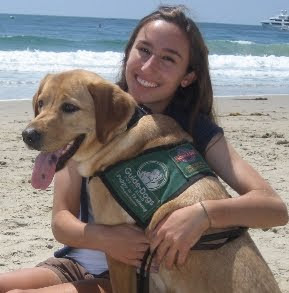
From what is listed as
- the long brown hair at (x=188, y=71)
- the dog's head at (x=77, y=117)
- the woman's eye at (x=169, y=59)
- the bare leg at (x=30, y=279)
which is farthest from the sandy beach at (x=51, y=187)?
the woman's eye at (x=169, y=59)

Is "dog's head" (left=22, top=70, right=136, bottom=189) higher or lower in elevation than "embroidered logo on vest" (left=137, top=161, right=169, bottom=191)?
higher

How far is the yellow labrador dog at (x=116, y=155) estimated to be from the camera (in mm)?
3193

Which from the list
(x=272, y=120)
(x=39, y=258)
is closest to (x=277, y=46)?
(x=272, y=120)

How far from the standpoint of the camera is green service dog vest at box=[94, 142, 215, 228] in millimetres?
3346

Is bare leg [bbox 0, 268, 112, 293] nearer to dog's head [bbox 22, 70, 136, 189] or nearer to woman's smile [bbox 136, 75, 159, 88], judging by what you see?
dog's head [bbox 22, 70, 136, 189]

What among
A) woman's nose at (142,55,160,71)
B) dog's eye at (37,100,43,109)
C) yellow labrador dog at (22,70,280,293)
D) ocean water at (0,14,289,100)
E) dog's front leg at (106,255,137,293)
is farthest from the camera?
ocean water at (0,14,289,100)

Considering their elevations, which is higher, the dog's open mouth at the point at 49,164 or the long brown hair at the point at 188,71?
the long brown hair at the point at 188,71

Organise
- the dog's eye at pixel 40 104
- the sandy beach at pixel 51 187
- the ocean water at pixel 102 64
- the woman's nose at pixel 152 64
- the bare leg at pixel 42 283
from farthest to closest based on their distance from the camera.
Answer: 1. the ocean water at pixel 102 64
2. the sandy beach at pixel 51 187
3. the woman's nose at pixel 152 64
4. the bare leg at pixel 42 283
5. the dog's eye at pixel 40 104

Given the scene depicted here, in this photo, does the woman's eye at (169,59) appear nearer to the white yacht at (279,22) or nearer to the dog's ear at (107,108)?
the dog's ear at (107,108)

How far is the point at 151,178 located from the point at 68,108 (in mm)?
606

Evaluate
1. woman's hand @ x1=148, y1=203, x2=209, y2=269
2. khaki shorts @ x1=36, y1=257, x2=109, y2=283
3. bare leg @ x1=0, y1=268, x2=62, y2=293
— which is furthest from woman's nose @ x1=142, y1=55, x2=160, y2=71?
bare leg @ x1=0, y1=268, x2=62, y2=293

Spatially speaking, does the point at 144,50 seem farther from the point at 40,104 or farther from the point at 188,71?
the point at 40,104

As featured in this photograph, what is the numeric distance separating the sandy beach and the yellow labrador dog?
1828mm

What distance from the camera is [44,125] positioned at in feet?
10.8
